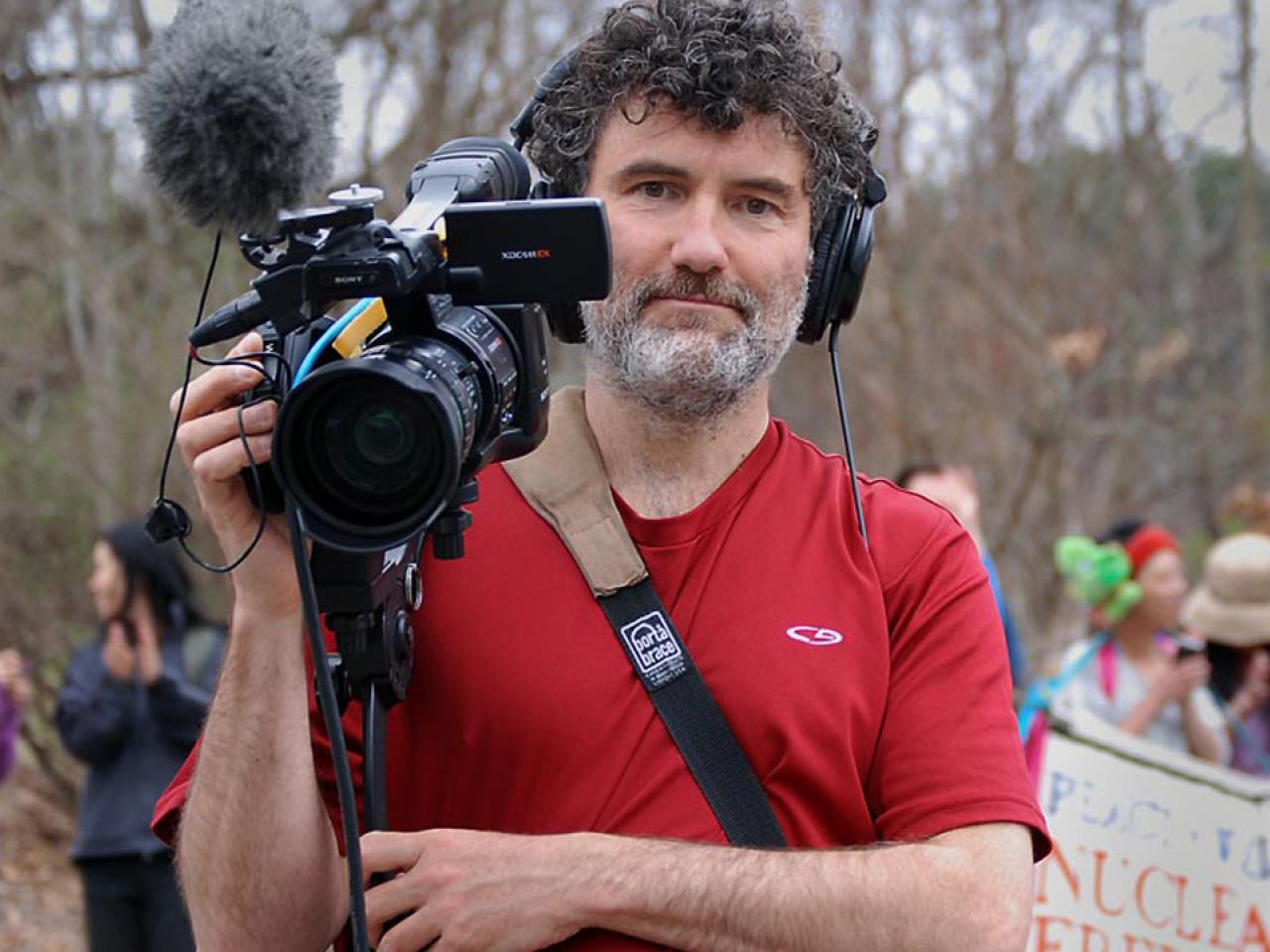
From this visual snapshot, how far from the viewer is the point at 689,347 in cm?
218

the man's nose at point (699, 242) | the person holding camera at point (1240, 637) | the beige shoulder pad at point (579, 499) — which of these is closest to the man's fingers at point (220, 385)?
the beige shoulder pad at point (579, 499)

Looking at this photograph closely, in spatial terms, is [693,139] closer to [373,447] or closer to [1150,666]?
[373,447]

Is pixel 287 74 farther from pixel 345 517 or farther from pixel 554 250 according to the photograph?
pixel 345 517

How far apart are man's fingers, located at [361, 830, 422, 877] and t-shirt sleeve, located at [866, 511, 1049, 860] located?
590 mm

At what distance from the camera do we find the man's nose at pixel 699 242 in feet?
7.09

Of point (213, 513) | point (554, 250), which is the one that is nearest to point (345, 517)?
point (213, 513)

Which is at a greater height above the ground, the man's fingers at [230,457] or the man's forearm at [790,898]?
the man's fingers at [230,457]

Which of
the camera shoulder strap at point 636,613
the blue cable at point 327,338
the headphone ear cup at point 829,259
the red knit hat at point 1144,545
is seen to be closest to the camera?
the blue cable at point 327,338

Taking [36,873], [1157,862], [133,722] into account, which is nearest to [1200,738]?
[1157,862]

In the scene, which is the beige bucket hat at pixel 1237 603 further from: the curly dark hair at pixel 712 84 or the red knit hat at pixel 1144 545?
the curly dark hair at pixel 712 84

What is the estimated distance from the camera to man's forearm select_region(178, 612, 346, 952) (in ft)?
6.29

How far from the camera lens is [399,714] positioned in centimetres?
211

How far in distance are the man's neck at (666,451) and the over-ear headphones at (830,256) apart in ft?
0.48

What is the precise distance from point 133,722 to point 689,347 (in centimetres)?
379
